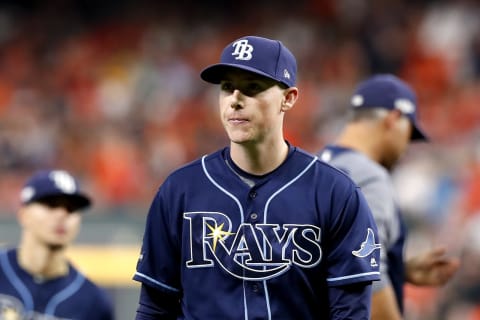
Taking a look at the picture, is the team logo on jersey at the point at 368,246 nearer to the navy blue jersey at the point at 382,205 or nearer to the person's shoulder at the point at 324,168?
the person's shoulder at the point at 324,168

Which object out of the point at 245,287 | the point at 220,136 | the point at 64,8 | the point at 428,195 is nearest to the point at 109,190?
the point at 220,136

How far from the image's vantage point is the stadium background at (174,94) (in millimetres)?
10227

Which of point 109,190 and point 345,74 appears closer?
point 109,190

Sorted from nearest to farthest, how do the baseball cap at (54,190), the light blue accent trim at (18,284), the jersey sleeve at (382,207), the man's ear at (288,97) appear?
the man's ear at (288,97) < the jersey sleeve at (382,207) < the light blue accent trim at (18,284) < the baseball cap at (54,190)

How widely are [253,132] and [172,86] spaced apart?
1114 centimetres

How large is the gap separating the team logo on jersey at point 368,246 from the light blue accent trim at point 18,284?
263cm

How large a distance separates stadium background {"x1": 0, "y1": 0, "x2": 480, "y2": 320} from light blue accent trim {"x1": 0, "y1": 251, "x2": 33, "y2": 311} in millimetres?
3687

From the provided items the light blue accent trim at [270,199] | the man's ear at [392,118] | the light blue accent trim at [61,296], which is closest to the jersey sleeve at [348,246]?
the light blue accent trim at [270,199]

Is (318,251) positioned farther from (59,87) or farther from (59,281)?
(59,87)

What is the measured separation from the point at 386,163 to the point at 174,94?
9511 millimetres

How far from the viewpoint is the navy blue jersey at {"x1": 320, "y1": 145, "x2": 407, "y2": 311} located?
4727 millimetres

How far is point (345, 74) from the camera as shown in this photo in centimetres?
1402

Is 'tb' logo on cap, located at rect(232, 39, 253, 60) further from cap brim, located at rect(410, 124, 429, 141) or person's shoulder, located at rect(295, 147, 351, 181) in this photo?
cap brim, located at rect(410, 124, 429, 141)

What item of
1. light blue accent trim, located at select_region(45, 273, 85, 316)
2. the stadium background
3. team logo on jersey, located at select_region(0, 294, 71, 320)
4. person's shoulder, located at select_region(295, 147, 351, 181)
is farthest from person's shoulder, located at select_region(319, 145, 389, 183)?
the stadium background
